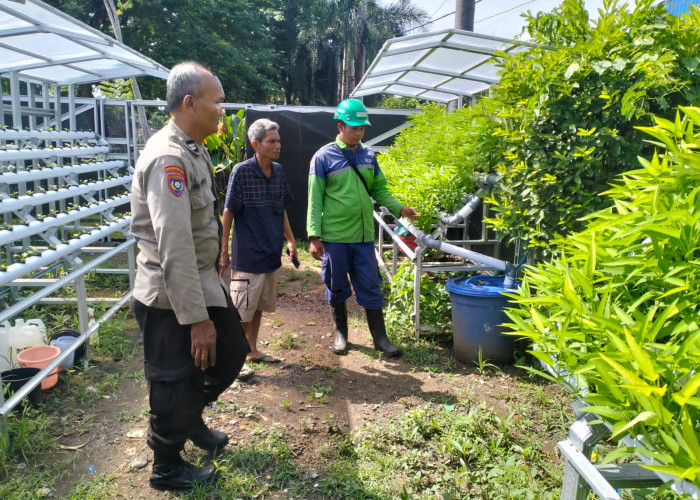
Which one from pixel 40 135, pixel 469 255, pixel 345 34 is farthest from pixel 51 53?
pixel 345 34

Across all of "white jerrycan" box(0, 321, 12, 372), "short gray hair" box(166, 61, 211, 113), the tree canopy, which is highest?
the tree canopy

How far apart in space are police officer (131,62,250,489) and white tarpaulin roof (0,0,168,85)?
2.50m

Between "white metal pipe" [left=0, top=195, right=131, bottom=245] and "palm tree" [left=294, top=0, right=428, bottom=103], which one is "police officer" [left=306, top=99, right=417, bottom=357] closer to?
"white metal pipe" [left=0, top=195, right=131, bottom=245]

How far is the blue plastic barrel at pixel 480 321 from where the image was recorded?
4.09 metres

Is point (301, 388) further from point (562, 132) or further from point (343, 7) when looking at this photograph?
point (343, 7)

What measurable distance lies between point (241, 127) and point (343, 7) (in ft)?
94.1

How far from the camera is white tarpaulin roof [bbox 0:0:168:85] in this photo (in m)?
4.47

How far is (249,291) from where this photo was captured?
13.5 ft

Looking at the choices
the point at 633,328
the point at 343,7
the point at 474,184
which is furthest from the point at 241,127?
the point at 343,7

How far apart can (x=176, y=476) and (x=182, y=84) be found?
199 cm

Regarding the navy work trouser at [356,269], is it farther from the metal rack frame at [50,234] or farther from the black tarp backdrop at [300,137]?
the black tarp backdrop at [300,137]

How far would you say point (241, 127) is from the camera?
8102 mm

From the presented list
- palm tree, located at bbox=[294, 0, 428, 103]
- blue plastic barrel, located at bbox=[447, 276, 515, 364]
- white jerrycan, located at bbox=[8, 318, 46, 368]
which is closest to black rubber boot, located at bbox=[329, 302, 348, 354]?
blue plastic barrel, located at bbox=[447, 276, 515, 364]

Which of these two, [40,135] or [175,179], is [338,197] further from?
[40,135]
